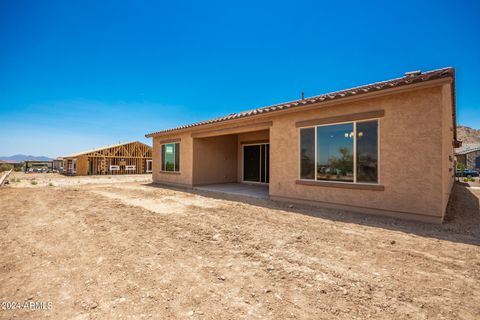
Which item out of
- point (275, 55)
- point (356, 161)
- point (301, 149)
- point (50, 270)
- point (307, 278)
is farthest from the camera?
point (275, 55)

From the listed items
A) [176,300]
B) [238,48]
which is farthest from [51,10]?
[176,300]

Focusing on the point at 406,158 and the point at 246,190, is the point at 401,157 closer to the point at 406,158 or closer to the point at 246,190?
the point at 406,158

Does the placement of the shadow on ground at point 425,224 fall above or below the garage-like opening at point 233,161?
below

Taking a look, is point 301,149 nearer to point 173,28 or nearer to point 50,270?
point 50,270

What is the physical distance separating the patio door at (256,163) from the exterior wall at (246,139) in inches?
9.4

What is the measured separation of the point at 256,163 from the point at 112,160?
23.6 meters

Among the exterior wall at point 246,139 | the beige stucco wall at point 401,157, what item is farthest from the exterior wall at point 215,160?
the beige stucco wall at point 401,157

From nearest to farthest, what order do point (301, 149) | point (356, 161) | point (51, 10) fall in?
1. point (356, 161)
2. point (301, 149)
3. point (51, 10)

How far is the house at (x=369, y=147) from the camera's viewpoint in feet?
16.7

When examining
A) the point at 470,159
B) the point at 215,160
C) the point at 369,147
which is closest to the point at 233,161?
the point at 215,160

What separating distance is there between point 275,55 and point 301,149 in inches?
331

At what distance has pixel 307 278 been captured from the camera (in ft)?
9.12

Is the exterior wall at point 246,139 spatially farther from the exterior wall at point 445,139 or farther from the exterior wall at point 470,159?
the exterior wall at point 470,159

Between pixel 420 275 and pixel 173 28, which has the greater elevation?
pixel 173 28
